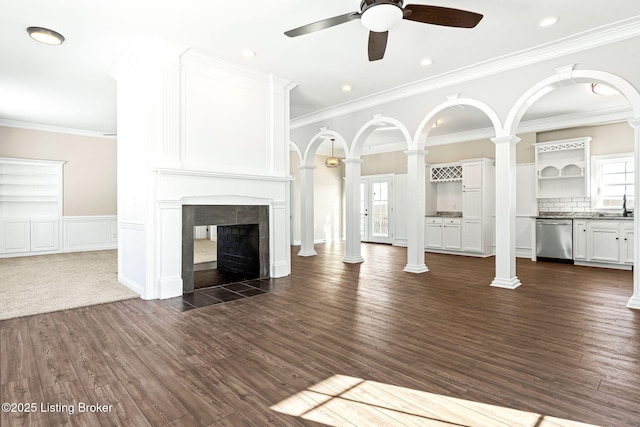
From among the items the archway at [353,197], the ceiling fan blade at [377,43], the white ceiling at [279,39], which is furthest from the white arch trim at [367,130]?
the ceiling fan blade at [377,43]

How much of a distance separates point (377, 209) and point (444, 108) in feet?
17.5

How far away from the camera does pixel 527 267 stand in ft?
20.9

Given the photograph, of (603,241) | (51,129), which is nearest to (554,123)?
(603,241)

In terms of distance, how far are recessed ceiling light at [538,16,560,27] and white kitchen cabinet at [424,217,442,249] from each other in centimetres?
531

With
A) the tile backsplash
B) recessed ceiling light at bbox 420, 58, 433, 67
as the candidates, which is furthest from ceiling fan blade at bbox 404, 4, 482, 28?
the tile backsplash

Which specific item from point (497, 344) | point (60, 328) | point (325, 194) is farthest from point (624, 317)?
point (325, 194)

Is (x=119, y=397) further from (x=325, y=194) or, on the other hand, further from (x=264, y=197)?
(x=325, y=194)

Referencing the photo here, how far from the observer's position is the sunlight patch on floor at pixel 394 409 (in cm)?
177

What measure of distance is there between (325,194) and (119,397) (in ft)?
30.5

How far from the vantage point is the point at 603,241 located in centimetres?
637

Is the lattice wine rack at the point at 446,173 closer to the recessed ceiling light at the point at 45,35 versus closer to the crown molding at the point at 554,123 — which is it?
the crown molding at the point at 554,123

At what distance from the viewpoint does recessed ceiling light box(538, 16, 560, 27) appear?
3625 mm

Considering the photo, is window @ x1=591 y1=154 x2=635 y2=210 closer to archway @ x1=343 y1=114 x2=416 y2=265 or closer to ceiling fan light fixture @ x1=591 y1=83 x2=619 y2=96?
ceiling fan light fixture @ x1=591 y1=83 x2=619 y2=96

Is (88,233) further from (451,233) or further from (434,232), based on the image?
(451,233)
